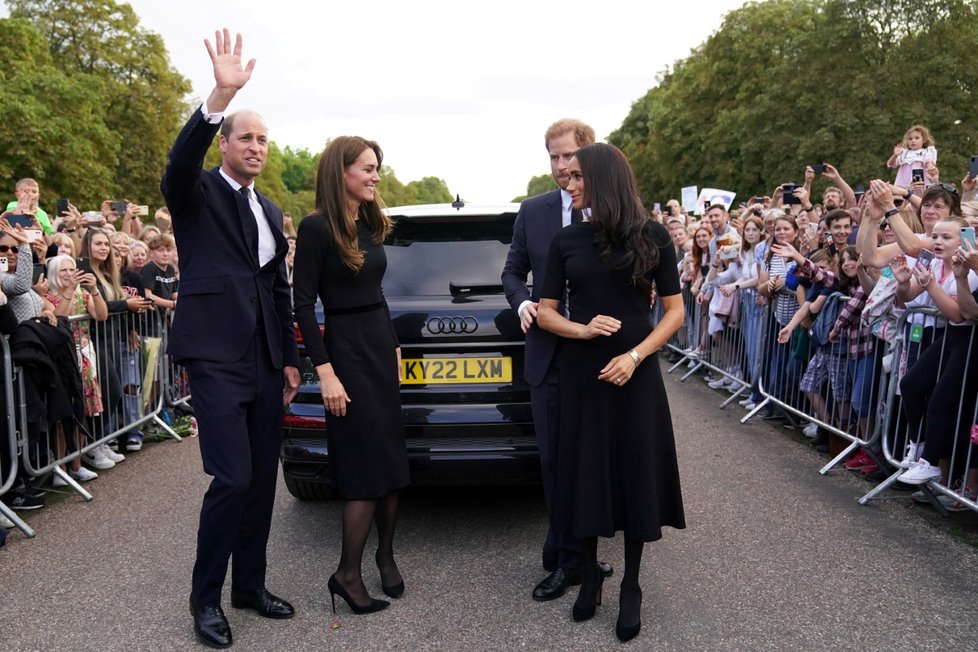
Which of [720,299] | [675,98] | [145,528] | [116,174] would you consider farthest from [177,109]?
[145,528]

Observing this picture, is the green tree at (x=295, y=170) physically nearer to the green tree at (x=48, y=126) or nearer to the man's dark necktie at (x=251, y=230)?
the green tree at (x=48, y=126)

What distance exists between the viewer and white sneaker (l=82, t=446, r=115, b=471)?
7359mm

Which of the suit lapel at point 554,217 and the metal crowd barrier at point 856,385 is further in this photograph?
the metal crowd barrier at point 856,385

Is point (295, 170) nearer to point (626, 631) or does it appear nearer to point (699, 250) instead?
point (699, 250)

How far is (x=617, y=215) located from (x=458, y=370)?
60.3 inches

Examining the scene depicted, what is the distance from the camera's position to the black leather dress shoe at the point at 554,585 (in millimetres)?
4410

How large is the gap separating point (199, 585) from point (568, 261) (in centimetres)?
213

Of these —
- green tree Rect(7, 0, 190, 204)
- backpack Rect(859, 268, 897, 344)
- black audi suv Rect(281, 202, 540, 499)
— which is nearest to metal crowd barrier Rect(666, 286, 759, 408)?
backpack Rect(859, 268, 897, 344)

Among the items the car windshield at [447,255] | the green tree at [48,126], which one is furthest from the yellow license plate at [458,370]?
the green tree at [48,126]

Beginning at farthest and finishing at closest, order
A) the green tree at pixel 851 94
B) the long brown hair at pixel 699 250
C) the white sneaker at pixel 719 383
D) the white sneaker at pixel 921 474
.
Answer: the green tree at pixel 851 94 → the long brown hair at pixel 699 250 → the white sneaker at pixel 719 383 → the white sneaker at pixel 921 474

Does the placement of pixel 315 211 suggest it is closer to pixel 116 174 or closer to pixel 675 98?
pixel 116 174

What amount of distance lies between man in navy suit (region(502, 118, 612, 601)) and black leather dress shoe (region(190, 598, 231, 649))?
1.41 metres

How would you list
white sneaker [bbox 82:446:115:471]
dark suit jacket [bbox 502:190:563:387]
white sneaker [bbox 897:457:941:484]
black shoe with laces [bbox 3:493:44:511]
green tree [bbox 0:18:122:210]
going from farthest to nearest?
1. green tree [bbox 0:18:122:210]
2. white sneaker [bbox 82:446:115:471]
3. black shoe with laces [bbox 3:493:44:511]
4. white sneaker [bbox 897:457:941:484]
5. dark suit jacket [bbox 502:190:563:387]

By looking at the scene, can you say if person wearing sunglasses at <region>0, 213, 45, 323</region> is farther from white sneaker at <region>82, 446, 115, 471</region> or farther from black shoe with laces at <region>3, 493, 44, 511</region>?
white sneaker at <region>82, 446, 115, 471</region>
